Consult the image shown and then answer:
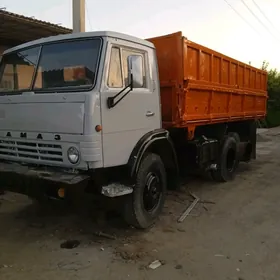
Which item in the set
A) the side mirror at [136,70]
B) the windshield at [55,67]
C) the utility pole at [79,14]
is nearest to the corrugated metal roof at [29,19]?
the utility pole at [79,14]

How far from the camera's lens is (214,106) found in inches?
273

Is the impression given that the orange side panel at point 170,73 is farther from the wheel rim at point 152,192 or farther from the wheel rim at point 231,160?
the wheel rim at point 231,160

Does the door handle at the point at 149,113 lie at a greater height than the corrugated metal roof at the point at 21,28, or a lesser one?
lesser

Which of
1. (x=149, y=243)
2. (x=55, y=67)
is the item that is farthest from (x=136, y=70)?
(x=149, y=243)

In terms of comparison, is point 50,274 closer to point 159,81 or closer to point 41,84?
point 41,84

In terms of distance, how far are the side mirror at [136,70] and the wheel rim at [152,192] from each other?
123cm

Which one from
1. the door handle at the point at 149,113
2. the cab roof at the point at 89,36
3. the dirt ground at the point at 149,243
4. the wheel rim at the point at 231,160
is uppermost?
the cab roof at the point at 89,36

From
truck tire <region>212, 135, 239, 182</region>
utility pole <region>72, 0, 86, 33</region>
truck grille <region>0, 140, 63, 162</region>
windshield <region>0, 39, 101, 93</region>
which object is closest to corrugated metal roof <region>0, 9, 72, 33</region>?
utility pole <region>72, 0, 86, 33</region>

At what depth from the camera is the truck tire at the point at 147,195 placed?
465cm

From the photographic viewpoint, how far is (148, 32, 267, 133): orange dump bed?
5574 millimetres

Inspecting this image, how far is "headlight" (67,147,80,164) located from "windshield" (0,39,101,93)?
73cm

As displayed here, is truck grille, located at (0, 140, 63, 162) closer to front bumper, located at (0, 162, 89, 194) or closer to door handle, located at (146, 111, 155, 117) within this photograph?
front bumper, located at (0, 162, 89, 194)

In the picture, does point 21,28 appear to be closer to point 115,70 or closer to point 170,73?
point 170,73

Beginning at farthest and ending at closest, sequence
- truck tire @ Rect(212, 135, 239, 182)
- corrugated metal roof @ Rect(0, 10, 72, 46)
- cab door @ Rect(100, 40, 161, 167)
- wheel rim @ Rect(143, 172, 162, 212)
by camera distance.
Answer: corrugated metal roof @ Rect(0, 10, 72, 46) → truck tire @ Rect(212, 135, 239, 182) → wheel rim @ Rect(143, 172, 162, 212) → cab door @ Rect(100, 40, 161, 167)
